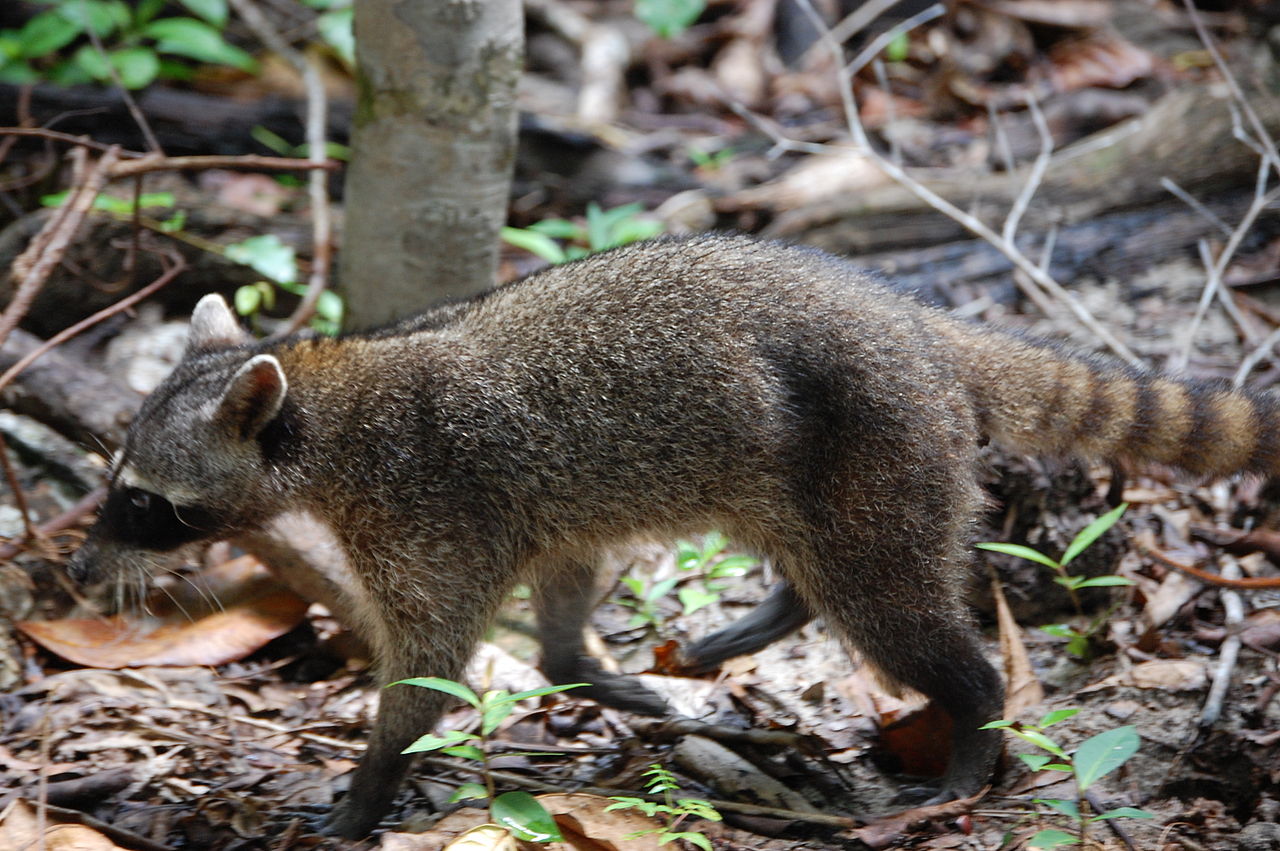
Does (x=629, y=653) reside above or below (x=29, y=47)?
below

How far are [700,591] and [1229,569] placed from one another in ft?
8.58

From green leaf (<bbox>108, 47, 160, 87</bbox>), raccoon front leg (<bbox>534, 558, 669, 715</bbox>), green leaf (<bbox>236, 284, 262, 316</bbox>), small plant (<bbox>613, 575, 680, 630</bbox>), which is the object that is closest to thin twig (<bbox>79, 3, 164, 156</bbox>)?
green leaf (<bbox>108, 47, 160, 87</bbox>)

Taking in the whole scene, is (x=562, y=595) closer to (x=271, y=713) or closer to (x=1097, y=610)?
(x=271, y=713)

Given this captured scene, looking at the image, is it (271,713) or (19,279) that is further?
(19,279)

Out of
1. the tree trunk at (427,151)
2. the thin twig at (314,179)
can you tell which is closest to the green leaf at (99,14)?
the thin twig at (314,179)

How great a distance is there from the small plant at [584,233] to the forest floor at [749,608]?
14.8 inches

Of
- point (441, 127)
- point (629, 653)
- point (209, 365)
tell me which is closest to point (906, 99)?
point (441, 127)

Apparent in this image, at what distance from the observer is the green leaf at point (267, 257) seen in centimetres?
746

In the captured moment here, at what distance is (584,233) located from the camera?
8.45 m

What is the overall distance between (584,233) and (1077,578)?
446 cm

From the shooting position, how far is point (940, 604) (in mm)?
4504

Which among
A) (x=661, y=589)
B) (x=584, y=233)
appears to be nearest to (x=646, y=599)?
(x=661, y=589)

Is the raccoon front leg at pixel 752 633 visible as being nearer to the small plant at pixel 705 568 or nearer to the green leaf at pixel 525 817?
the small plant at pixel 705 568

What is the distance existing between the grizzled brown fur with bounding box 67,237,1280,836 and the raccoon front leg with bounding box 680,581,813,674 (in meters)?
0.63
